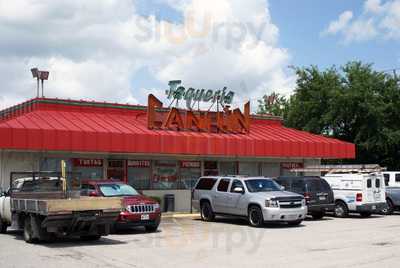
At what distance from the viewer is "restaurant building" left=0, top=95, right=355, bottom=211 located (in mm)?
24266

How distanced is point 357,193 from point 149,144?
8.97 meters

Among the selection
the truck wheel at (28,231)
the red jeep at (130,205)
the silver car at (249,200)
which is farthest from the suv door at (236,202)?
the truck wheel at (28,231)

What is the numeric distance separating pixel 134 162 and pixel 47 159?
419 cm

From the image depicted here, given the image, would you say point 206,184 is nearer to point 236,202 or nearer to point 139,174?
point 236,202

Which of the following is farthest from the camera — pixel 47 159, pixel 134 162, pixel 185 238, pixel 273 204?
pixel 134 162

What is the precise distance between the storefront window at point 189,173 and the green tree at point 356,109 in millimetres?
12886

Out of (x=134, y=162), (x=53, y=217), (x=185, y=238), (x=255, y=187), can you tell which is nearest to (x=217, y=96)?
(x=134, y=162)

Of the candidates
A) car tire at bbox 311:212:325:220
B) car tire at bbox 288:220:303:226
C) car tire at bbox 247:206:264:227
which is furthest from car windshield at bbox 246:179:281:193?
car tire at bbox 311:212:325:220

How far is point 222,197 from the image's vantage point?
2316cm

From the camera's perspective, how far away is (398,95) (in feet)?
128

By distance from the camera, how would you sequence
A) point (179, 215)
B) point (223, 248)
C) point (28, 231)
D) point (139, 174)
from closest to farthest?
point (223, 248)
point (28, 231)
point (179, 215)
point (139, 174)

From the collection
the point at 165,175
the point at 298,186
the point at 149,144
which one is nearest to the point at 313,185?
the point at 298,186

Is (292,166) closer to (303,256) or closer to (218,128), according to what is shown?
(218,128)

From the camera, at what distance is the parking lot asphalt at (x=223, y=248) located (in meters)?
12.5
